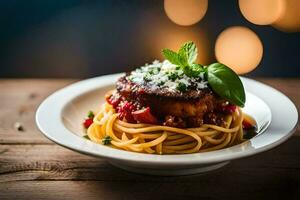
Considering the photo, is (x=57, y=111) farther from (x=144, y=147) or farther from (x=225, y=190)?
(x=225, y=190)

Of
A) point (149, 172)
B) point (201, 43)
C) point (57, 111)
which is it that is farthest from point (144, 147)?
point (201, 43)

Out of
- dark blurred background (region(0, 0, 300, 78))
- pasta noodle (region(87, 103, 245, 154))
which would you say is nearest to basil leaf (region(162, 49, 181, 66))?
pasta noodle (region(87, 103, 245, 154))

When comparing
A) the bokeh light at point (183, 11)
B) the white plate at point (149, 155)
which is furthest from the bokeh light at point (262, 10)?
the white plate at point (149, 155)

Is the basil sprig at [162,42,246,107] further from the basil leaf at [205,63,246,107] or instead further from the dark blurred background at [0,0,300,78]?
the dark blurred background at [0,0,300,78]

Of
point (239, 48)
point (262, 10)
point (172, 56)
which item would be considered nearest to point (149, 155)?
point (172, 56)

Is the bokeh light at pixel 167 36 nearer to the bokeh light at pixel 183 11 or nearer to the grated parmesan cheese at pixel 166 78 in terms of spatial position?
the bokeh light at pixel 183 11

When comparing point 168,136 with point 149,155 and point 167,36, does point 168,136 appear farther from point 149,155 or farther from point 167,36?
point 167,36
